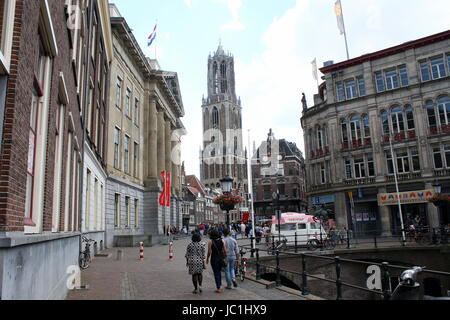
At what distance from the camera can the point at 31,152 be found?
5.96 metres

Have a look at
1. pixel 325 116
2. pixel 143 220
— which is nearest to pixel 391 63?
pixel 325 116

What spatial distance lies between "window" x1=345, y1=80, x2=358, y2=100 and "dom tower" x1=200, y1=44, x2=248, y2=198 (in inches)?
3488

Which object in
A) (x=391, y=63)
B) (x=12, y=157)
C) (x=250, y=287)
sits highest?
(x=391, y=63)

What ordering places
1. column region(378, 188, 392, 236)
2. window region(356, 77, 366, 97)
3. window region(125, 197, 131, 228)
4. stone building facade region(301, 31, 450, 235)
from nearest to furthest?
window region(125, 197, 131, 228)
stone building facade region(301, 31, 450, 235)
column region(378, 188, 392, 236)
window region(356, 77, 366, 97)

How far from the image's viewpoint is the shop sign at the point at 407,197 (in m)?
31.1

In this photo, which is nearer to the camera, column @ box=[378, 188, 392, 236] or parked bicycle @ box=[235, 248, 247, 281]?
parked bicycle @ box=[235, 248, 247, 281]

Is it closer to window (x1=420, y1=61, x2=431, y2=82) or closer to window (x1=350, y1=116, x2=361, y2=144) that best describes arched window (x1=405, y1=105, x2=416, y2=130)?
window (x1=420, y1=61, x2=431, y2=82)

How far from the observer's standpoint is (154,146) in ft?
120

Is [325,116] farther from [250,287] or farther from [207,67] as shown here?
[207,67]

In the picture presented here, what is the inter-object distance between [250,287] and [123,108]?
903 inches

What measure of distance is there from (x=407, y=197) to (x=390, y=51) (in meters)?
13.6

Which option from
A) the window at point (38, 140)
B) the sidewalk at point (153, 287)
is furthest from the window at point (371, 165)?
the window at point (38, 140)

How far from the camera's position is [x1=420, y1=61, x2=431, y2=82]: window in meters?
32.9

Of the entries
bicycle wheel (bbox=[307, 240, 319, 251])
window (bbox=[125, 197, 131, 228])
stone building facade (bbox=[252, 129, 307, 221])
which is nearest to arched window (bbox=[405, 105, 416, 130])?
bicycle wheel (bbox=[307, 240, 319, 251])
